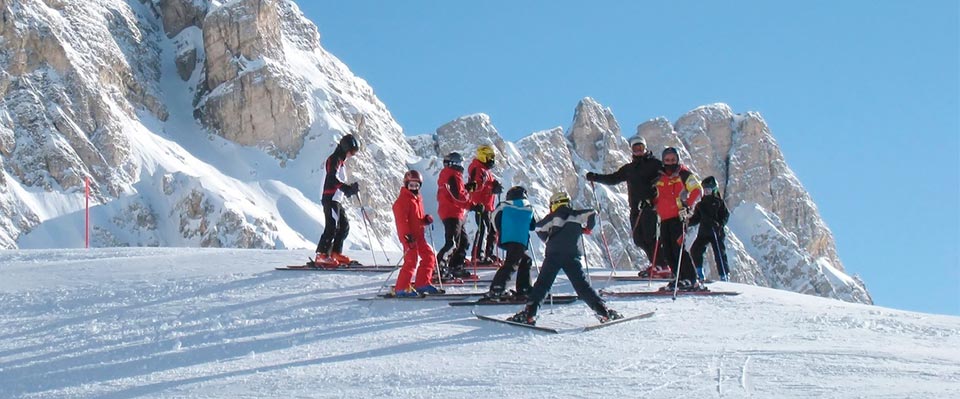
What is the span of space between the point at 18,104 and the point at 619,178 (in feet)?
289

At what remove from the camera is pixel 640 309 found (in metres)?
10.6

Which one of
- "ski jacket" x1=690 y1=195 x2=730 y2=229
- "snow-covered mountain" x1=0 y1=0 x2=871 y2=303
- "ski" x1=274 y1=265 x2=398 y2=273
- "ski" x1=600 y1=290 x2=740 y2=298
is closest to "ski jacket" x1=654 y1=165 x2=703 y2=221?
"ski" x1=600 y1=290 x2=740 y2=298

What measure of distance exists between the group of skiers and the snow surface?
44 cm

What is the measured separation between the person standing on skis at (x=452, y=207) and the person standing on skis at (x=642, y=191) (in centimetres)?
152

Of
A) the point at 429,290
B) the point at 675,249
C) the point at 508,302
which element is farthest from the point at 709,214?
the point at 429,290

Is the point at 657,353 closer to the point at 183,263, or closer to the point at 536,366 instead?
the point at 536,366

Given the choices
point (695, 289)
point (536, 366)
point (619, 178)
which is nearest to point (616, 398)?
point (536, 366)

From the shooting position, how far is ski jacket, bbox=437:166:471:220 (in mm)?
12805

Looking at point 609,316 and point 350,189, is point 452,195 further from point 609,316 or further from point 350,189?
point 609,316

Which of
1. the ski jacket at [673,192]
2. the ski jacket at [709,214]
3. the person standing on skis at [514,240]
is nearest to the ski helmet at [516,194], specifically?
the person standing on skis at [514,240]

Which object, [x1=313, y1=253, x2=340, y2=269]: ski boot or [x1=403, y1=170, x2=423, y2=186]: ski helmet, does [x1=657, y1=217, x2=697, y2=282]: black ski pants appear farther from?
[x1=313, y1=253, x2=340, y2=269]: ski boot

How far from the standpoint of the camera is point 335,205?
13.9m

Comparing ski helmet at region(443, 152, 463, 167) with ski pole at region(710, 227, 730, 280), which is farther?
ski pole at region(710, 227, 730, 280)

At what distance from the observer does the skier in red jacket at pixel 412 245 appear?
1111 cm
